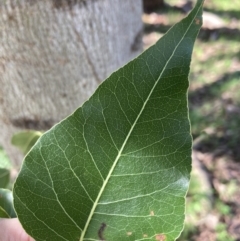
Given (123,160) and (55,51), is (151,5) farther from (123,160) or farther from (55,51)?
Answer: (123,160)

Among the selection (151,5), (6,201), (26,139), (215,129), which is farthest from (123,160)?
(151,5)

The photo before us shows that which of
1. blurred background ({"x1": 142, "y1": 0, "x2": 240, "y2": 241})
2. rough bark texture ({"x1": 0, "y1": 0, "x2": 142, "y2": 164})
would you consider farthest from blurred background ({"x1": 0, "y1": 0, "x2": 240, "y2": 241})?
rough bark texture ({"x1": 0, "y1": 0, "x2": 142, "y2": 164})

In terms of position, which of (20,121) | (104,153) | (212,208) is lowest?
(212,208)

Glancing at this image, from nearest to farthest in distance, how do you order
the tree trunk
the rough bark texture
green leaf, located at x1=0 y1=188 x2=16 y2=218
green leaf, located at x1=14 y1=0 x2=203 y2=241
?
green leaf, located at x1=14 y1=0 x2=203 y2=241 → green leaf, located at x1=0 y1=188 x2=16 y2=218 → the rough bark texture → the tree trunk

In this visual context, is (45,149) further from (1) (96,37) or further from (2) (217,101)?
(2) (217,101)

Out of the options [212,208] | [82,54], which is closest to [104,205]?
[82,54]

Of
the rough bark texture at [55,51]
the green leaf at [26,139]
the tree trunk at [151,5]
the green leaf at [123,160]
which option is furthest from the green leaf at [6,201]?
the tree trunk at [151,5]

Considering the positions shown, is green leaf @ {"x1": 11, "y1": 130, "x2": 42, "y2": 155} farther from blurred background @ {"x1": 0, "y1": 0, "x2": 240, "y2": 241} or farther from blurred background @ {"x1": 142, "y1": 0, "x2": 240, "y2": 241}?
blurred background @ {"x1": 142, "y1": 0, "x2": 240, "y2": 241}

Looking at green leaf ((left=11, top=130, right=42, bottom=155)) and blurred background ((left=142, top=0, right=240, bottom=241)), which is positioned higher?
green leaf ((left=11, top=130, right=42, bottom=155))
